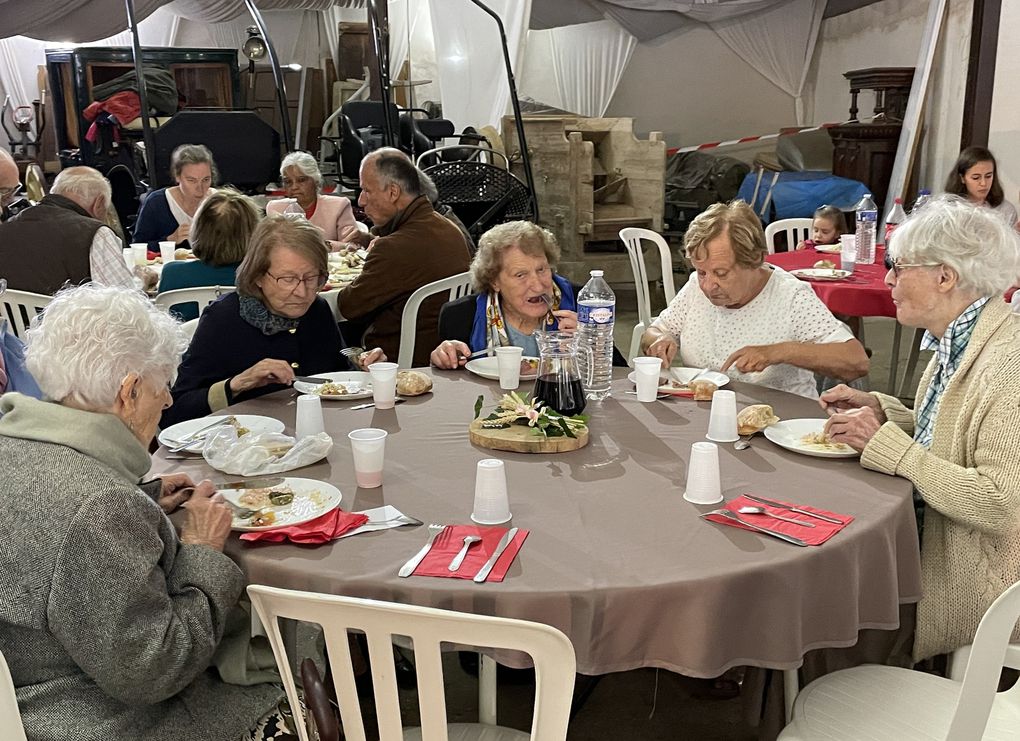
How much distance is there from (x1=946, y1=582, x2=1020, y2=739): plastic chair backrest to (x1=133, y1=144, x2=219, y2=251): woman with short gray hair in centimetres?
489

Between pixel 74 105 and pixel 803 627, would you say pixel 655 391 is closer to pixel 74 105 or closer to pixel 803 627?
pixel 803 627

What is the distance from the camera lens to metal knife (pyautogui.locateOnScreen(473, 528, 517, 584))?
1577 millimetres

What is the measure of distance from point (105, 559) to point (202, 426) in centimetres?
96

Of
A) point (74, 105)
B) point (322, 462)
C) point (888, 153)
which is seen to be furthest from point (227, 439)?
Answer: point (74, 105)

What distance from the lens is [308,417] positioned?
88.2 inches

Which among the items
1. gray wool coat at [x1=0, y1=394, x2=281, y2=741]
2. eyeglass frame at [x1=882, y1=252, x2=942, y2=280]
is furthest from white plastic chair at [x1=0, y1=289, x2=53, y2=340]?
eyeglass frame at [x1=882, y1=252, x2=942, y2=280]

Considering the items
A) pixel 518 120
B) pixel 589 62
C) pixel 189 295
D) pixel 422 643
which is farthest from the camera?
pixel 589 62

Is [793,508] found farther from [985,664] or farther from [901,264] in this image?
[901,264]

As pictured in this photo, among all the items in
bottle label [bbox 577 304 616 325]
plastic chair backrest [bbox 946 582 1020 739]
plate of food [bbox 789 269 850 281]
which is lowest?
plastic chair backrest [bbox 946 582 1020 739]

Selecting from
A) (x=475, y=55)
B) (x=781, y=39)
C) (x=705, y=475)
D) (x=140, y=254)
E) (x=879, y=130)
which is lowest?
(x=705, y=475)

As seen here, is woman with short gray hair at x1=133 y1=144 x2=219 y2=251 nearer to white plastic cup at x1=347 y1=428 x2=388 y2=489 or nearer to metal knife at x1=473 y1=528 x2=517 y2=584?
white plastic cup at x1=347 y1=428 x2=388 y2=489

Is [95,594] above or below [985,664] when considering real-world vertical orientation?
above

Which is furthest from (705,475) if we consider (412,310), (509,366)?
(412,310)

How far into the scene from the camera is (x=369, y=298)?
4129 mm
